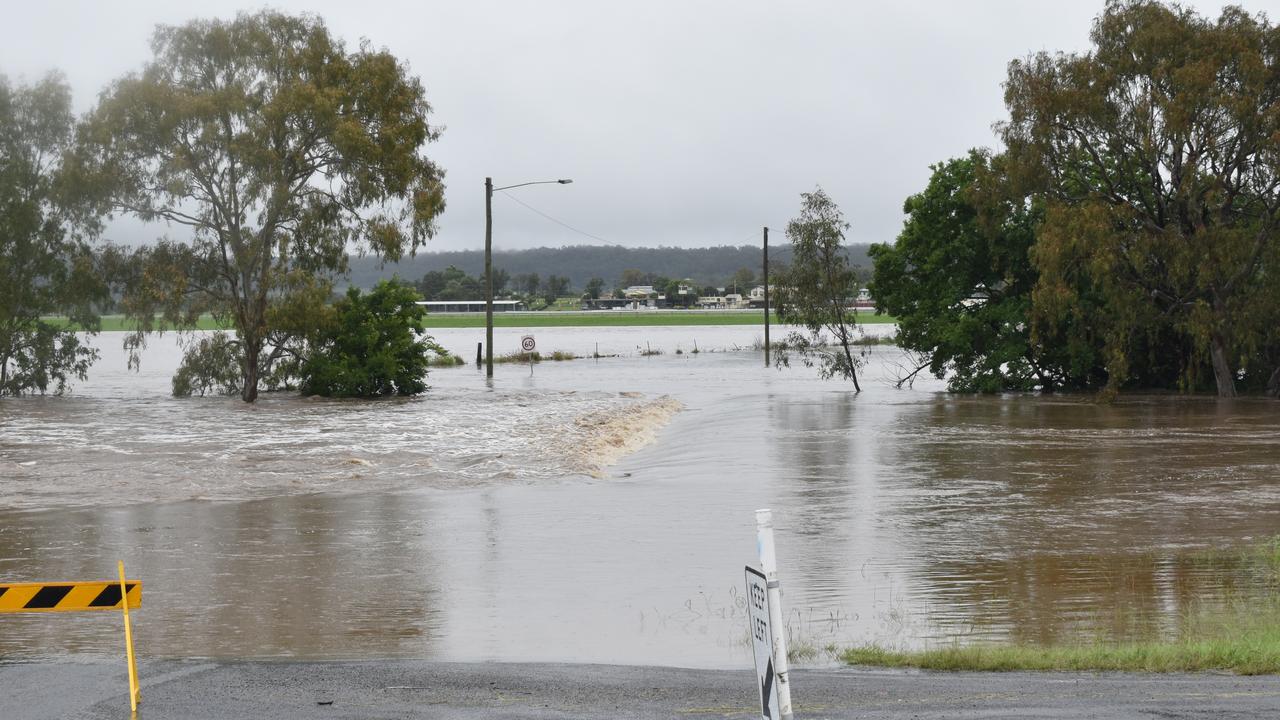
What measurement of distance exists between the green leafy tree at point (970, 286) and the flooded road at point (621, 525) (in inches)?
321

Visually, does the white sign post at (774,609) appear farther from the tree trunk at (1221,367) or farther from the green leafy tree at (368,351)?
the green leafy tree at (368,351)

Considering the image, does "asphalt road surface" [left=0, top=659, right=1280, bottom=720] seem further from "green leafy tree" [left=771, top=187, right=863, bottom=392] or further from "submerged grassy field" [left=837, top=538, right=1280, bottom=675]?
"green leafy tree" [left=771, top=187, right=863, bottom=392]

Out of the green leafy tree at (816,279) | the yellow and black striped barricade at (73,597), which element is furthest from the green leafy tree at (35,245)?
the yellow and black striped barricade at (73,597)

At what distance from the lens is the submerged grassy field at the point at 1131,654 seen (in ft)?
26.8

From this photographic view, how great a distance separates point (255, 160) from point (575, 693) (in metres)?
39.4

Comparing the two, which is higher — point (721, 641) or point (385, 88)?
point (385, 88)

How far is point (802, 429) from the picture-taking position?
30703mm

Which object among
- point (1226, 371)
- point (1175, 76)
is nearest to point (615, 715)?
point (1175, 76)

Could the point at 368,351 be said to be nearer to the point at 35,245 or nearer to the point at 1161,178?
the point at 35,245

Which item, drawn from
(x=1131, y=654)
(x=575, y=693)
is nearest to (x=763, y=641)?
(x=575, y=693)

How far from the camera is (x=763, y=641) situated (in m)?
6.40

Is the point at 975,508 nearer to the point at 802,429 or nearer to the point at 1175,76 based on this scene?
the point at 802,429

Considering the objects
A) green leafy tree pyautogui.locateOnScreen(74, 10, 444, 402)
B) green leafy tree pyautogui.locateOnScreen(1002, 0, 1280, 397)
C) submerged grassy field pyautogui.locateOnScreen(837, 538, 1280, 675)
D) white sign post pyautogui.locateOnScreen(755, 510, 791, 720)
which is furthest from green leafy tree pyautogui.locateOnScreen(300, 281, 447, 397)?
white sign post pyautogui.locateOnScreen(755, 510, 791, 720)

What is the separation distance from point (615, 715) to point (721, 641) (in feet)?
9.04
